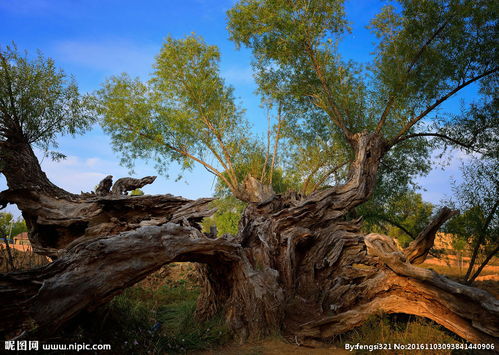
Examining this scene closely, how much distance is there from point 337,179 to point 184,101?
10128 mm

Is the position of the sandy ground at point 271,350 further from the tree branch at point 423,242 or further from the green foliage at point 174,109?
the green foliage at point 174,109

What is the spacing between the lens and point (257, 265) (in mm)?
8828

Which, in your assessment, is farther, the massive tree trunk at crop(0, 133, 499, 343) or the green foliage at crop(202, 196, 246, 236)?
the green foliage at crop(202, 196, 246, 236)

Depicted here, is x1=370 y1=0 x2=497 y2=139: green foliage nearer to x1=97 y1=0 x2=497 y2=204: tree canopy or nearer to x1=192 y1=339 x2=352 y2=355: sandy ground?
x1=97 y1=0 x2=497 y2=204: tree canopy

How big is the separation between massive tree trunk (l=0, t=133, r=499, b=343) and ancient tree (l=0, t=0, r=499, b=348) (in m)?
0.03

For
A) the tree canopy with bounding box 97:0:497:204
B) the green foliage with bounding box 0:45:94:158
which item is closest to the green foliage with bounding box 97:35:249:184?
the tree canopy with bounding box 97:0:497:204

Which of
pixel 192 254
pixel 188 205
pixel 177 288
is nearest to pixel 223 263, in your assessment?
pixel 192 254

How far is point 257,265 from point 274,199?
333cm

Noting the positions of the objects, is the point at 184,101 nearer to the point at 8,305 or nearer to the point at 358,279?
the point at 358,279

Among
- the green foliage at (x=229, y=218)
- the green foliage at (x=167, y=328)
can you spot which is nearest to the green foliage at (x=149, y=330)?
the green foliage at (x=167, y=328)

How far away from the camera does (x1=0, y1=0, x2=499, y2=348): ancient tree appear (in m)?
6.03

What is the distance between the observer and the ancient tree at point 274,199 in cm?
603

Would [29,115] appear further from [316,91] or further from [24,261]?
[316,91]

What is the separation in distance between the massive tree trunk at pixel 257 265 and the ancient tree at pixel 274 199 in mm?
31
